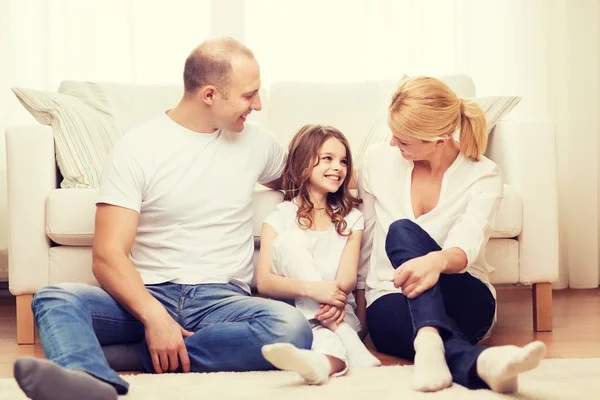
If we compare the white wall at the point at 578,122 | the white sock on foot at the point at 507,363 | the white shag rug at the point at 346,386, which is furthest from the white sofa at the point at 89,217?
the white wall at the point at 578,122

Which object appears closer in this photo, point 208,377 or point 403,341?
point 208,377

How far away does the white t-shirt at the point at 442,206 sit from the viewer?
6.23ft

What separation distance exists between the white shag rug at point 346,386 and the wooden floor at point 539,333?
0.80 feet

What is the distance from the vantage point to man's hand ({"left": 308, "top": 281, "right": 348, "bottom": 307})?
1941 millimetres

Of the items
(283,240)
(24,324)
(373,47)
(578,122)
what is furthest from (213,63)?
(578,122)

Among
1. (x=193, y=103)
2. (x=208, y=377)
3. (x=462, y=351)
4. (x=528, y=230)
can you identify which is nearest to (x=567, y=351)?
(x=528, y=230)

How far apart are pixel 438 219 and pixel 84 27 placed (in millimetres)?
2062

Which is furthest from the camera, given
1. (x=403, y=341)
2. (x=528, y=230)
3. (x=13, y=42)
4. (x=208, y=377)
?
(x=13, y=42)

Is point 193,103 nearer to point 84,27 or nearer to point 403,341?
point 403,341

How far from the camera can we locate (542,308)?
2.39 m

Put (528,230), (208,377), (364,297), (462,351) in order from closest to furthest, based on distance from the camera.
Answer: (462,351) < (208,377) < (364,297) < (528,230)

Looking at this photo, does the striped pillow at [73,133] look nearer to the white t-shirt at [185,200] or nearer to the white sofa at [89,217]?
the white sofa at [89,217]

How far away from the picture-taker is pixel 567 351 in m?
2.08

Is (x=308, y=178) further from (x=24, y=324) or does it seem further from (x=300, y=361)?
(x=24, y=324)
